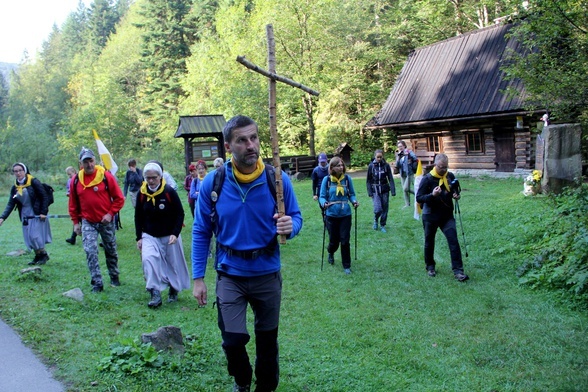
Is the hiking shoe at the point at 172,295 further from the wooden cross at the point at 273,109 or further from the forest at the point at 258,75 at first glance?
the forest at the point at 258,75

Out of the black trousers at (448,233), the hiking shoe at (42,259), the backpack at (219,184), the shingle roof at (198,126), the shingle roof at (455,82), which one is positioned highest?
the shingle roof at (455,82)

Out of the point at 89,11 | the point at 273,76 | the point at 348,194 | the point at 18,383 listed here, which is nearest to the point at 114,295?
the point at 18,383

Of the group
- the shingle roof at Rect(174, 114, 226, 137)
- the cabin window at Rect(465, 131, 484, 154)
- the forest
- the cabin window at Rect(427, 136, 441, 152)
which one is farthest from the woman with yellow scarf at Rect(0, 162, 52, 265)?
the cabin window at Rect(427, 136, 441, 152)

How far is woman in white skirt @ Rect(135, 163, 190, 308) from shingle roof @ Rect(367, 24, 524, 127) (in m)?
17.0

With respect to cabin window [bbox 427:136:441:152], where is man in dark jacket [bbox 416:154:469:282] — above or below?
below

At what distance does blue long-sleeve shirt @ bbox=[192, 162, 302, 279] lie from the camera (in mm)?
3840

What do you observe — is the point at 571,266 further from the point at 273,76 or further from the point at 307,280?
the point at 273,76

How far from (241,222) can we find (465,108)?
20.5 metres

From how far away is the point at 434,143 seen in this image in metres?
25.8

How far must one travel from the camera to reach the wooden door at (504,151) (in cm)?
2180

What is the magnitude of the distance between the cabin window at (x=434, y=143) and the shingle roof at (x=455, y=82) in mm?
1721

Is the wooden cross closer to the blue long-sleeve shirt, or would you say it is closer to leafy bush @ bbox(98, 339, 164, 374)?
the blue long-sleeve shirt

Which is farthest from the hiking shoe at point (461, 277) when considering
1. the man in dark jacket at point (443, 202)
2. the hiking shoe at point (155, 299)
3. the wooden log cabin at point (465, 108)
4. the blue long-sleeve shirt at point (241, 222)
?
the wooden log cabin at point (465, 108)

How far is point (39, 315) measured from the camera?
6586 mm
